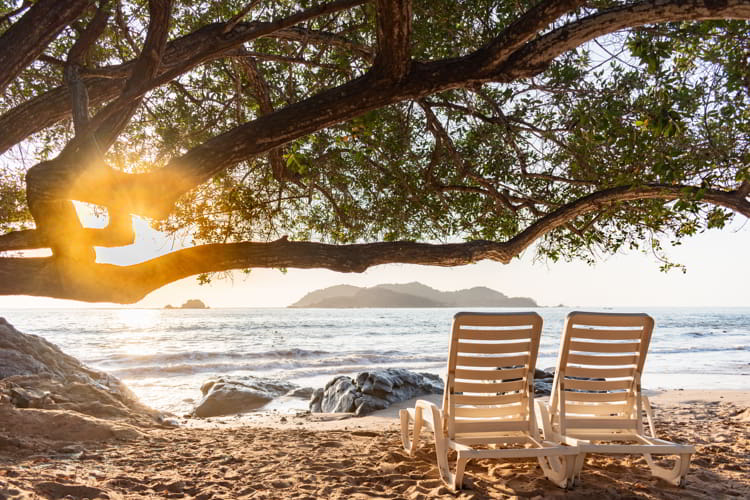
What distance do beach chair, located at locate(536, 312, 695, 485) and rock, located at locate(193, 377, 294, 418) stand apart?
7804 mm

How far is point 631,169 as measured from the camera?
6785mm

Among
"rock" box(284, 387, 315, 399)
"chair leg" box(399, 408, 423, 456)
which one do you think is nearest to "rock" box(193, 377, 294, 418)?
"rock" box(284, 387, 315, 399)

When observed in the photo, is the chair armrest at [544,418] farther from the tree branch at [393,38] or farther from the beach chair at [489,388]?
the tree branch at [393,38]

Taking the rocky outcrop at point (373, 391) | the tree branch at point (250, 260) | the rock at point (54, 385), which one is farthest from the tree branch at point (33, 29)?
the rocky outcrop at point (373, 391)

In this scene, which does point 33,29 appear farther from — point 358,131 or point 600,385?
point 600,385

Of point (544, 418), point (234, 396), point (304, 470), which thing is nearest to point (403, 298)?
point (234, 396)

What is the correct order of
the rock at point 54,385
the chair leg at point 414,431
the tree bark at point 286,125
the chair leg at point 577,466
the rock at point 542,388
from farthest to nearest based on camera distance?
the rock at point 542,388, the rock at point 54,385, the chair leg at point 414,431, the chair leg at point 577,466, the tree bark at point 286,125

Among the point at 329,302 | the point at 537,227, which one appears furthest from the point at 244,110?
the point at 329,302

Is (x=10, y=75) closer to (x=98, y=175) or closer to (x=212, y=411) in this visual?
(x=98, y=175)

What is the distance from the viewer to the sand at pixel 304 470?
3869 mm

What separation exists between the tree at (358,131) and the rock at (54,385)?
1948 millimetres

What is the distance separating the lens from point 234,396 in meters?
11.1

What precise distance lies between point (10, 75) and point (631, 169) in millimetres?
6710

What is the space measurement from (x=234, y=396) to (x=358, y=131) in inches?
309
